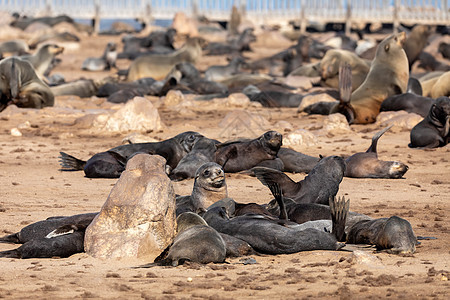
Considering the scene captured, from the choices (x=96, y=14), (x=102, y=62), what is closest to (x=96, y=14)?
(x=96, y=14)

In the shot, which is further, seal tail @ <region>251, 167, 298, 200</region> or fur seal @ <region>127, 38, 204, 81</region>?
fur seal @ <region>127, 38, 204, 81</region>

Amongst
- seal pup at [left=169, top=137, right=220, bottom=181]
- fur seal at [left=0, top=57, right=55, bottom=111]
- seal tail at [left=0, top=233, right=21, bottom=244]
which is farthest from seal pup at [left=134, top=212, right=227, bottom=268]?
fur seal at [left=0, top=57, right=55, bottom=111]

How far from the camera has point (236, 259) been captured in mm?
5105

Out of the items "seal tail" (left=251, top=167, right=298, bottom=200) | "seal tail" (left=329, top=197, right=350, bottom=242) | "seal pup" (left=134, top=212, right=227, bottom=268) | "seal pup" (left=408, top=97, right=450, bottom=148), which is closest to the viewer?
"seal pup" (left=134, top=212, right=227, bottom=268)

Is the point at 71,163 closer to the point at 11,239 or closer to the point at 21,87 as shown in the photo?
the point at 11,239

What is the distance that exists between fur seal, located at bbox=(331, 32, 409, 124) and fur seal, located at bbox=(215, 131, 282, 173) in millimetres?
4291

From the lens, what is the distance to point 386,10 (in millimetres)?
43312

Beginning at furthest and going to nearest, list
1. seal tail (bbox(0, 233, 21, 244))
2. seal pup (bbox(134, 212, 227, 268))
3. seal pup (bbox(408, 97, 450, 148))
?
seal pup (bbox(408, 97, 450, 148)) → seal tail (bbox(0, 233, 21, 244)) → seal pup (bbox(134, 212, 227, 268))

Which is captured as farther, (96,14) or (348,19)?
(348,19)

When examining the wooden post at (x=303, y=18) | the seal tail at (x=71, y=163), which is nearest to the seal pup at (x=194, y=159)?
the seal tail at (x=71, y=163)

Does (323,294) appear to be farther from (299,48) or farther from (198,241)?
(299,48)

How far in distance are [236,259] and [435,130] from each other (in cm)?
654

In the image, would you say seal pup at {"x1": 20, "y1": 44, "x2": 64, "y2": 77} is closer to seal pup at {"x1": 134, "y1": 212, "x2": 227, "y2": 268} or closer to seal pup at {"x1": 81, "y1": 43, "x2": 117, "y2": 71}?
seal pup at {"x1": 81, "y1": 43, "x2": 117, "y2": 71}

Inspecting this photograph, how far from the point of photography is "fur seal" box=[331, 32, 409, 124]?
13219mm
